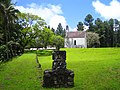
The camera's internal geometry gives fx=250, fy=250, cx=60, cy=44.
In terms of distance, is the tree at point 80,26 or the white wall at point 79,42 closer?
the white wall at point 79,42

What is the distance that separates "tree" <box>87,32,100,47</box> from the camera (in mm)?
79606

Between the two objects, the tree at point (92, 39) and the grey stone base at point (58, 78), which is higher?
the tree at point (92, 39)

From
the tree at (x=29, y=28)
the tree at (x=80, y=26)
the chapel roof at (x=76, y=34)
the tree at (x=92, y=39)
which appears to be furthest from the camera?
the tree at (x=80, y=26)

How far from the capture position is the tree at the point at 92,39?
7961cm

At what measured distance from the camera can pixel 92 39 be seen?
264 feet

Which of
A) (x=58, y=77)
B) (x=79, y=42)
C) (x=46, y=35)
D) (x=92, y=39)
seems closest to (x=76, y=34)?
(x=79, y=42)

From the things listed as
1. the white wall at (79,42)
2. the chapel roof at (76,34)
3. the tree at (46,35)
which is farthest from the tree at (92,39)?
the tree at (46,35)

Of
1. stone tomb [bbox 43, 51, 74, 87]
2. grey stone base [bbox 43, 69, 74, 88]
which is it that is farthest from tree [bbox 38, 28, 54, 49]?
grey stone base [bbox 43, 69, 74, 88]

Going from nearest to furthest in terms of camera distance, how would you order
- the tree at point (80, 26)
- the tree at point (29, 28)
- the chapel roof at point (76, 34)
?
1. the tree at point (29, 28)
2. the chapel roof at point (76, 34)
3. the tree at point (80, 26)

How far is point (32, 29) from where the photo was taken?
56281 millimetres

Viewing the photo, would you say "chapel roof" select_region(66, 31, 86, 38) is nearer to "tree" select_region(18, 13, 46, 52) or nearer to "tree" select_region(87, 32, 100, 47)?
"tree" select_region(87, 32, 100, 47)

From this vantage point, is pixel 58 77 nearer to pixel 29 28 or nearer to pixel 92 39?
pixel 29 28

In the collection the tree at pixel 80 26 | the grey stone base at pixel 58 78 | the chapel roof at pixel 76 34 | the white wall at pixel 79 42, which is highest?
the tree at pixel 80 26

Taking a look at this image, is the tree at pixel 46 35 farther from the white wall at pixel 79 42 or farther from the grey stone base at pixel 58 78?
the grey stone base at pixel 58 78
